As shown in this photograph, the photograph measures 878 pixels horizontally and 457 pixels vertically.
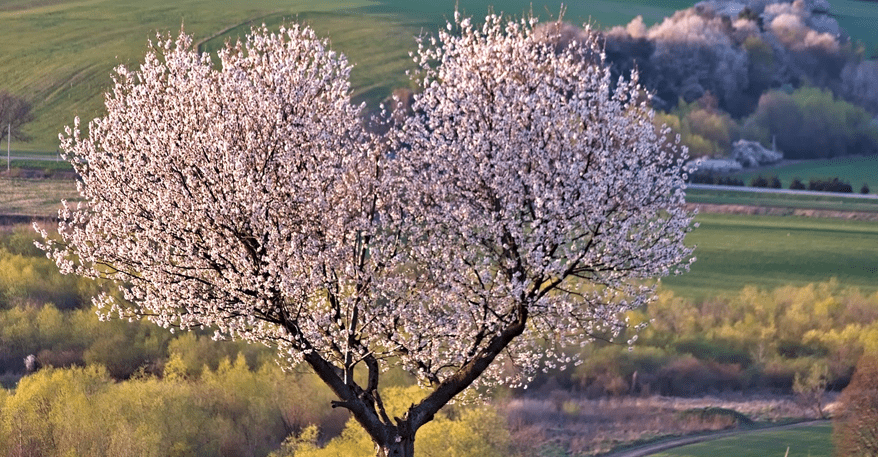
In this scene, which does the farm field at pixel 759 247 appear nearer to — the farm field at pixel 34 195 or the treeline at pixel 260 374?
the farm field at pixel 34 195

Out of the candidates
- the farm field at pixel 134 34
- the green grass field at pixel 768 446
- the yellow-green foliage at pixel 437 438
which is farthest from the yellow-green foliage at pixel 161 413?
the farm field at pixel 134 34

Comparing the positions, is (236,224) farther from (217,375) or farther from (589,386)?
(589,386)

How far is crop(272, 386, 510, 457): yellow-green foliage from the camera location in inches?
1220

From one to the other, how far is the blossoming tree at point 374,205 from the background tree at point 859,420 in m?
16.1

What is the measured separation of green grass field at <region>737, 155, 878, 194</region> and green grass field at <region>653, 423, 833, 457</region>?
69381mm

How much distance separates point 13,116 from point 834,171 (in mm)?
88527

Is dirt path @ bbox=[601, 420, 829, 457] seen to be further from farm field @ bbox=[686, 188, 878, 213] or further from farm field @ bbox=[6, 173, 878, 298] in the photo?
farm field @ bbox=[686, 188, 878, 213]

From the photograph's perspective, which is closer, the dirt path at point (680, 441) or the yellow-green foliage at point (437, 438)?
the yellow-green foliage at point (437, 438)

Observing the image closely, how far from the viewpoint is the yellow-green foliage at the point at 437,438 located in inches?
1220

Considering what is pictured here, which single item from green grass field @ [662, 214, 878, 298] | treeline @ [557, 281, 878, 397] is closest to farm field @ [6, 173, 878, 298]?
green grass field @ [662, 214, 878, 298]

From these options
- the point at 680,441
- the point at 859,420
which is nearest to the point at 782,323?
the point at 680,441

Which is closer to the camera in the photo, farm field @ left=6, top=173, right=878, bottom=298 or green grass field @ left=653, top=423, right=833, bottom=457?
green grass field @ left=653, top=423, right=833, bottom=457

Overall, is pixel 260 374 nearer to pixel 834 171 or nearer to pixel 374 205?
pixel 374 205

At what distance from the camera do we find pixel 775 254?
2879 inches
